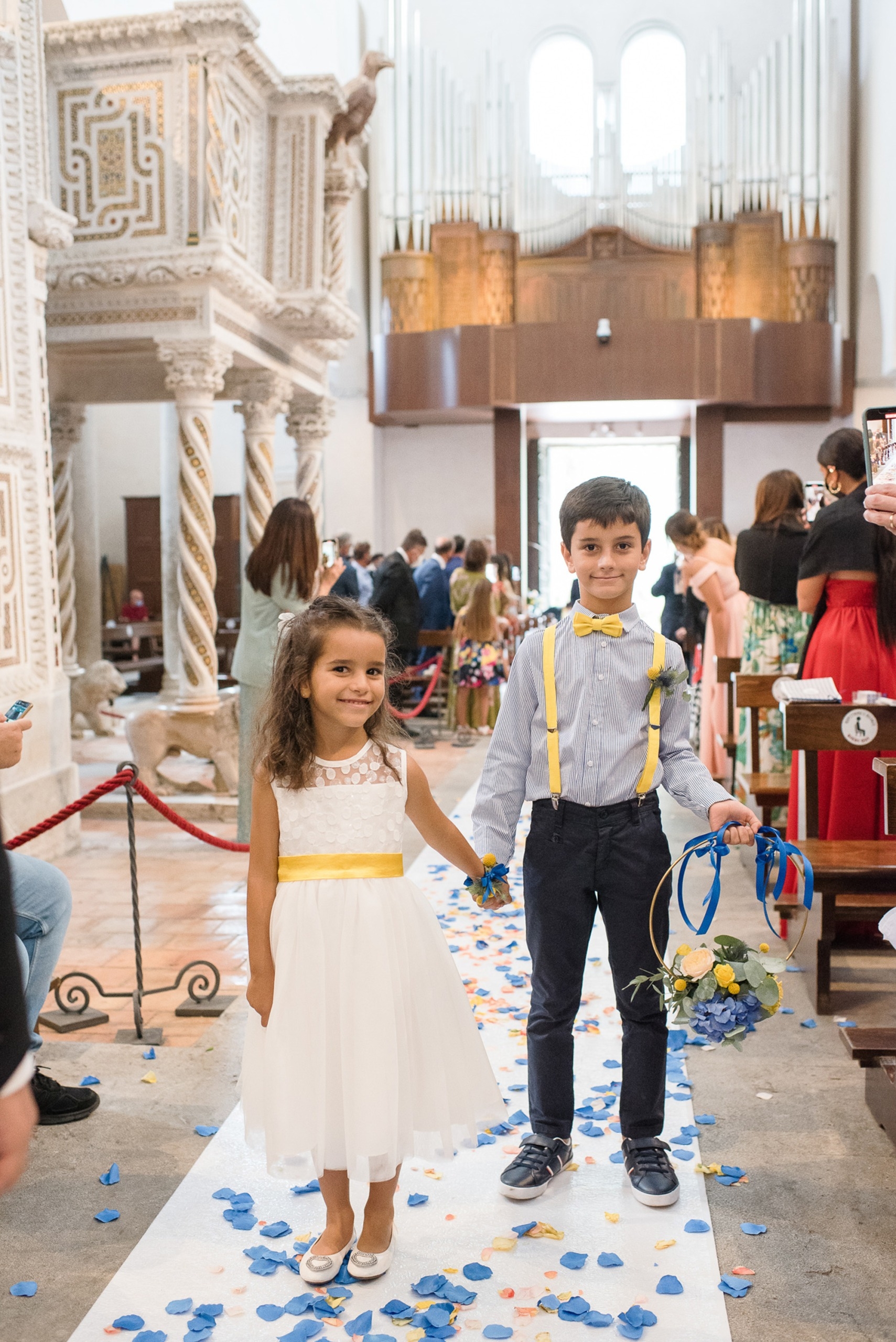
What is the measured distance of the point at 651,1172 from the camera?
2.68 metres

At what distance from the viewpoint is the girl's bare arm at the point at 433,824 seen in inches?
95.6

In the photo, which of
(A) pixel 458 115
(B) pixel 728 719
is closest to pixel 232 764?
(B) pixel 728 719

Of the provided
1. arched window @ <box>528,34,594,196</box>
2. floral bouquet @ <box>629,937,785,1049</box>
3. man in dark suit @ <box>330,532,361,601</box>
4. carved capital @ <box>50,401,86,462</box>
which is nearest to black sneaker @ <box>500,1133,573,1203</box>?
floral bouquet @ <box>629,937,785,1049</box>

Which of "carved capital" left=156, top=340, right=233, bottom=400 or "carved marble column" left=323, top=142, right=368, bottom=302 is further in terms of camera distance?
"carved marble column" left=323, top=142, right=368, bottom=302

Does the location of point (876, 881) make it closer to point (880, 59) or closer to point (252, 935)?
point (252, 935)

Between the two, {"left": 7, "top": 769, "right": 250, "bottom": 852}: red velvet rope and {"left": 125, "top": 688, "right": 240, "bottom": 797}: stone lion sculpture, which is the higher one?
{"left": 7, "top": 769, "right": 250, "bottom": 852}: red velvet rope

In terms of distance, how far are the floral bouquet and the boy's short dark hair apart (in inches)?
34.7

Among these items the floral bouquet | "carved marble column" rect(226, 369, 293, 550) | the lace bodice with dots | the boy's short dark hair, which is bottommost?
the floral bouquet

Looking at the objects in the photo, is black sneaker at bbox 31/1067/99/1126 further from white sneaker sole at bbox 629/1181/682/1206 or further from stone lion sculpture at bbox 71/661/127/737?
stone lion sculpture at bbox 71/661/127/737

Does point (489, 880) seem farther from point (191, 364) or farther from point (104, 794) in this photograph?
A: point (191, 364)

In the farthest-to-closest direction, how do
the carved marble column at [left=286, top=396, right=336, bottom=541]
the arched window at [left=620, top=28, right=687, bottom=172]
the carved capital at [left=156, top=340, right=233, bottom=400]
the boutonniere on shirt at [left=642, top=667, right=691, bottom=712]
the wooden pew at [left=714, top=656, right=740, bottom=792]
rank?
the arched window at [left=620, top=28, right=687, bottom=172] < the carved marble column at [left=286, top=396, right=336, bottom=541] < the carved capital at [left=156, top=340, right=233, bottom=400] < the wooden pew at [left=714, top=656, right=740, bottom=792] < the boutonniere on shirt at [left=642, top=667, right=691, bottom=712]

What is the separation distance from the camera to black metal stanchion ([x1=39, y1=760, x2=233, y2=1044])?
368 centimetres

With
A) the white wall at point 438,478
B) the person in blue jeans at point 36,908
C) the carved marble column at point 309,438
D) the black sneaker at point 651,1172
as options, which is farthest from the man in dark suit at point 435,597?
the black sneaker at point 651,1172

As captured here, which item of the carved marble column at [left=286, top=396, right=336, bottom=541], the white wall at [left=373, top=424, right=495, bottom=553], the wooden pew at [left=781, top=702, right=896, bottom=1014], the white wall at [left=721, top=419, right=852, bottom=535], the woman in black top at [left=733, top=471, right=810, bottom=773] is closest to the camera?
the wooden pew at [left=781, top=702, right=896, bottom=1014]
